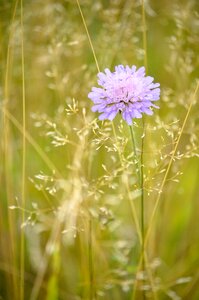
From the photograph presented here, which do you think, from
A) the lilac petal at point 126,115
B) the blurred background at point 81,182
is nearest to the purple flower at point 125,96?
the lilac petal at point 126,115

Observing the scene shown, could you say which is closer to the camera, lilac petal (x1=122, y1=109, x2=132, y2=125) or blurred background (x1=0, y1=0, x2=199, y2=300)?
lilac petal (x1=122, y1=109, x2=132, y2=125)

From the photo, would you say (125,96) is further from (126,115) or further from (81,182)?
(81,182)

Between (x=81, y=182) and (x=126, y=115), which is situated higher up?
(x=126, y=115)

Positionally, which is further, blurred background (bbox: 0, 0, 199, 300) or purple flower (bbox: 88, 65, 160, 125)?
blurred background (bbox: 0, 0, 199, 300)

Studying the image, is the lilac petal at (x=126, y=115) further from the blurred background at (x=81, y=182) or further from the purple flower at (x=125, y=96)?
the blurred background at (x=81, y=182)

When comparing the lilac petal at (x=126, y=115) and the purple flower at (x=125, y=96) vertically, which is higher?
the purple flower at (x=125, y=96)

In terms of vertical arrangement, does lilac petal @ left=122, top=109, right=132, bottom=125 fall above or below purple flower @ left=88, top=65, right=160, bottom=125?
below

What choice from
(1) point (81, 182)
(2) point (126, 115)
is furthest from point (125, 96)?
(1) point (81, 182)

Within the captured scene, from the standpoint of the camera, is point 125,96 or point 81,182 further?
point 81,182

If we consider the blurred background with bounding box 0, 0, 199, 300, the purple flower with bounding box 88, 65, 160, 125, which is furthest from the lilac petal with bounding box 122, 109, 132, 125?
the blurred background with bounding box 0, 0, 199, 300

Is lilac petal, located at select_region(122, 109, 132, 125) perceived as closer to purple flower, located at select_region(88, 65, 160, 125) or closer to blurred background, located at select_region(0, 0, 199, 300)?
purple flower, located at select_region(88, 65, 160, 125)

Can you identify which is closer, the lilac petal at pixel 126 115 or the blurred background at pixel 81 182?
the lilac petal at pixel 126 115
